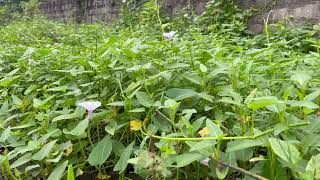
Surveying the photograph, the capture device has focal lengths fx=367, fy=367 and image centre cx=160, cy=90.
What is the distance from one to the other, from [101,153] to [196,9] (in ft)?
12.5

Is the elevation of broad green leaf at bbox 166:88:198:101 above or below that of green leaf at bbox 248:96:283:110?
below

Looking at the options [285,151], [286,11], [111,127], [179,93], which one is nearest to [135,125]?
[111,127]

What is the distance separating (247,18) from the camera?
12.5ft

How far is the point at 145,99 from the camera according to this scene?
1109mm

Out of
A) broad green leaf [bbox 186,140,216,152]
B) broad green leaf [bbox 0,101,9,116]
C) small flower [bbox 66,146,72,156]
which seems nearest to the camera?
broad green leaf [bbox 186,140,216,152]

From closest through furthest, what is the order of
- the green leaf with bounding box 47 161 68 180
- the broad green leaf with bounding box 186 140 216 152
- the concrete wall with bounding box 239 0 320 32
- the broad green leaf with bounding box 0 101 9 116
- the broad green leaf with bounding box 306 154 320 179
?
the broad green leaf with bounding box 306 154 320 179 → the broad green leaf with bounding box 186 140 216 152 → the green leaf with bounding box 47 161 68 180 → the broad green leaf with bounding box 0 101 9 116 → the concrete wall with bounding box 239 0 320 32

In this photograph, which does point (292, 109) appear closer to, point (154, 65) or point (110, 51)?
point (154, 65)

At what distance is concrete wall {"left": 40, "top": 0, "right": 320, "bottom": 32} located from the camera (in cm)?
330

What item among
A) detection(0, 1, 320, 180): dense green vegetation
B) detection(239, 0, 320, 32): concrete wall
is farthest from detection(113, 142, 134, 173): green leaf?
detection(239, 0, 320, 32): concrete wall

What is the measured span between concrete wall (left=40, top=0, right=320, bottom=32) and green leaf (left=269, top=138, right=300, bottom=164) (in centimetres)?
207

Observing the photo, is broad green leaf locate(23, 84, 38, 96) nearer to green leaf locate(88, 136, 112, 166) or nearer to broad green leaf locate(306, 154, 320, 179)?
green leaf locate(88, 136, 112, 166)

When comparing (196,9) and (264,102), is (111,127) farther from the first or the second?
(196,9)

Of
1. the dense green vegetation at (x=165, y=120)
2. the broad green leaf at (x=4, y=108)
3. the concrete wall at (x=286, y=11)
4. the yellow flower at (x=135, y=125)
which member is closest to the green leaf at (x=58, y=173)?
the dense green vegetation at (x=165, y=120)

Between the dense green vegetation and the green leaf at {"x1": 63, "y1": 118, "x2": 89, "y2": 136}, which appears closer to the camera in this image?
the dense green vegetation
